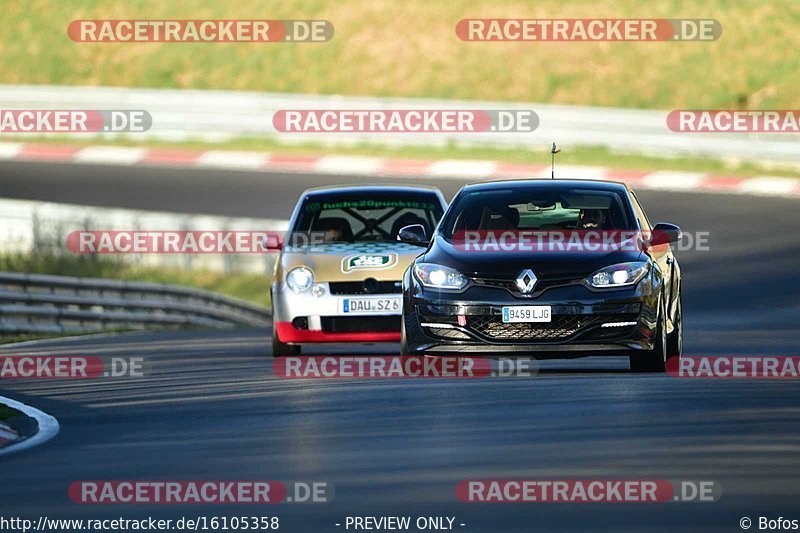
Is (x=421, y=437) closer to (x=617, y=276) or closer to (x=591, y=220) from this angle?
(x=617, y=276)

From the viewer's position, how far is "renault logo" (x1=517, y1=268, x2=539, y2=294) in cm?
1290

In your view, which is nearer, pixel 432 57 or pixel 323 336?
pixel 323 336

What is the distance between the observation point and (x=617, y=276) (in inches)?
515

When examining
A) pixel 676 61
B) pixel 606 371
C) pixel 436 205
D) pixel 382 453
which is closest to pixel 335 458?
pixel 382 453

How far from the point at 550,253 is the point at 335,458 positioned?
397cm

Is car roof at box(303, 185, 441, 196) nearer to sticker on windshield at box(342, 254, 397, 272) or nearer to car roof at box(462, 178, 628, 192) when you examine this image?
sticker on windshield at box(342, 254, 397, 272)

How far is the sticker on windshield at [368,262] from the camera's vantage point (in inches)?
625

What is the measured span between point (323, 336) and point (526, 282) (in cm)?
331

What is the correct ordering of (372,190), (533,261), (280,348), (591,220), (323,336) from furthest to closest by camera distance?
1. (372,190)
2. (280,348)
3. (323,336)
4. (591,220)
5. (533,261)

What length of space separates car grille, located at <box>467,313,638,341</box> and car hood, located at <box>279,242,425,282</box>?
294cm

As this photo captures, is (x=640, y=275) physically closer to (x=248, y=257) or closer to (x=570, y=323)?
(x=570, y=323)

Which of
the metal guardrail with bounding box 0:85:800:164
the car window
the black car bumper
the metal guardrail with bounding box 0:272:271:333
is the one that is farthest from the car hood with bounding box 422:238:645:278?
the metal guardrail with bounding box 0:85:800:164

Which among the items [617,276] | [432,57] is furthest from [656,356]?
[432,57]

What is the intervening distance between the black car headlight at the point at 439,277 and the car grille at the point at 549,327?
316 mm
